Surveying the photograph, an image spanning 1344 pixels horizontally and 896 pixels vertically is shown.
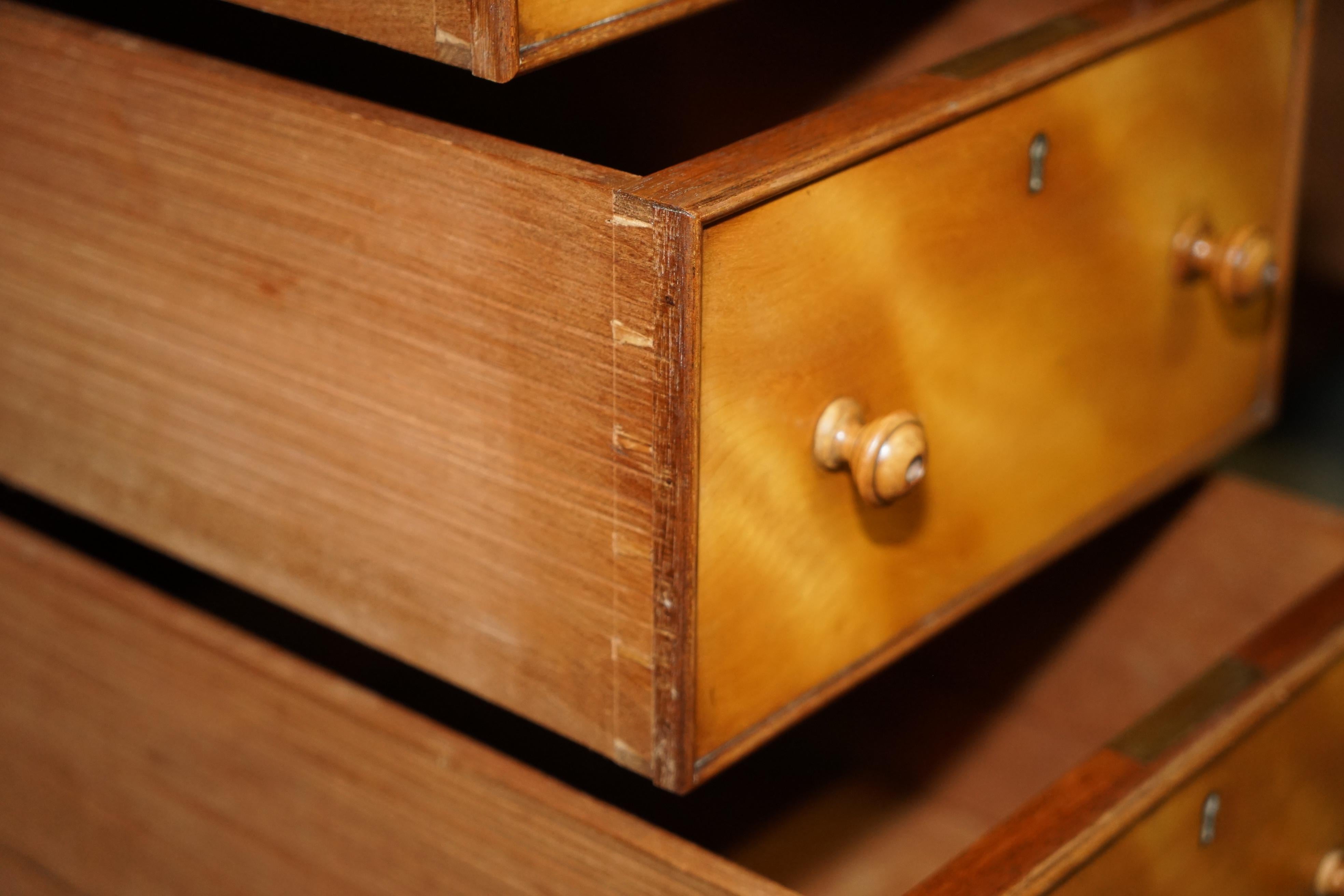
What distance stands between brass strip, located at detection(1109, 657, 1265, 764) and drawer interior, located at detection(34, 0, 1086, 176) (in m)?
0.30

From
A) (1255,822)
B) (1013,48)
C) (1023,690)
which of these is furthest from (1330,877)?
(1013,48)

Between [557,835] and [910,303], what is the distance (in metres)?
0.21

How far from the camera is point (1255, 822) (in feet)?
1.97

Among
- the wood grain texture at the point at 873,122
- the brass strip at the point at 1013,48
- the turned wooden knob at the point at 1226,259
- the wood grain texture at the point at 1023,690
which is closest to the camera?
the wood grain texture at the point at 873,122

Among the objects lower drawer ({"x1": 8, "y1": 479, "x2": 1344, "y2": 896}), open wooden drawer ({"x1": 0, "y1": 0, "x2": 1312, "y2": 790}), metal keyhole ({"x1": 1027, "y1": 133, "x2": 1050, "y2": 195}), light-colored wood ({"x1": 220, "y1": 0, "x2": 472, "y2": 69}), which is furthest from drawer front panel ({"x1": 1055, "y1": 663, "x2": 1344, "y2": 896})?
light-colored wood ({"x1": 220, "y1": 0, "x2": 472, "y2": 69})

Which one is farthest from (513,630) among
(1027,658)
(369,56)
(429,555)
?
(1027,658)

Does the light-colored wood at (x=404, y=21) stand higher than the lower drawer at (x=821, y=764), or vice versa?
the light-colored wood at (x=404, y=21)

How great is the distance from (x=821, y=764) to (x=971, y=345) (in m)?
0.37

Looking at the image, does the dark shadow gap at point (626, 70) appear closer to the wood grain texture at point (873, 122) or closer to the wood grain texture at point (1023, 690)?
the wood grain texture at point (873, 122)

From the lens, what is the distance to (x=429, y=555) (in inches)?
20.9

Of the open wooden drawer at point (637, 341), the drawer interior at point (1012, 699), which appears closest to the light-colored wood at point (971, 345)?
the open wooden drawer at point (637, 341)

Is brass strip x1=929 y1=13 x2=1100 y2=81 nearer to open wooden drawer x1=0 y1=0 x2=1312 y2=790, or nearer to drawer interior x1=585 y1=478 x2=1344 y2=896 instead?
open wooden drawer x1=0 y1=0 x2=1312 y2=790

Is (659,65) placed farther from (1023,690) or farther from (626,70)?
(1023,690)

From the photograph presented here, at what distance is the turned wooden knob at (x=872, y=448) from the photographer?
49 cm
